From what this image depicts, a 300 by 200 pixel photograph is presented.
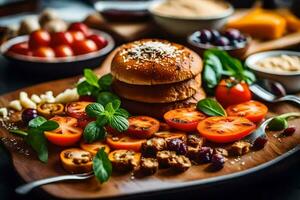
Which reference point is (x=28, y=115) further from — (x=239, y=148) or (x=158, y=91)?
(x=239, y=148)

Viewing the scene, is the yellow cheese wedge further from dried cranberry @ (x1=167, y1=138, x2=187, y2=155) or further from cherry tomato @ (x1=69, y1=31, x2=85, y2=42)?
dried cranberry @ (x1=167, y1=138, x2=187, y2=155)

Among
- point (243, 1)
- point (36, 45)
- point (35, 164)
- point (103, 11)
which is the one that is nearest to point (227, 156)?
point (35, 164)

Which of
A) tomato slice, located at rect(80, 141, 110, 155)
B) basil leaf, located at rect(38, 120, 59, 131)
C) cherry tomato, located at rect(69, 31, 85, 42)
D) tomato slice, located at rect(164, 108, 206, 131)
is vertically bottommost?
tomato slice, located at rect(80, 141, 110, 155)

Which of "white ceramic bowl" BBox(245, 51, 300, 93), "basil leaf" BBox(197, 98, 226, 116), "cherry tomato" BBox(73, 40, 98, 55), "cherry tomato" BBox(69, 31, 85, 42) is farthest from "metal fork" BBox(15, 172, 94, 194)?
"cherry tomato" BBox(69, 31, 85, 42)

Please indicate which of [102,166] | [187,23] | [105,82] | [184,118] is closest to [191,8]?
[187,23]

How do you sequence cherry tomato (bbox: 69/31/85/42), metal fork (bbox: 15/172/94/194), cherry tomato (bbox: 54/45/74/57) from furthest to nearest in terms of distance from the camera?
1. cherry tomato (bbox: 69/31/85/42)
2. cherry tomato (bbox: 54/45/74/57)
3. metal fork (bbox: 15/172/94/194)

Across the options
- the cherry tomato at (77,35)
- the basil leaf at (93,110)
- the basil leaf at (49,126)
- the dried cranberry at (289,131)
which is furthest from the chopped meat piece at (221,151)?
the cherry tomato at (77,35)

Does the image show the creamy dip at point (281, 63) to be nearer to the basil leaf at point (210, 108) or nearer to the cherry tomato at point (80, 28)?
the basil leaf at point (210, 108)
